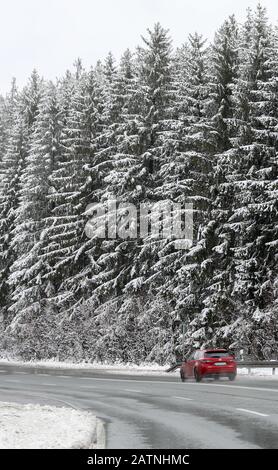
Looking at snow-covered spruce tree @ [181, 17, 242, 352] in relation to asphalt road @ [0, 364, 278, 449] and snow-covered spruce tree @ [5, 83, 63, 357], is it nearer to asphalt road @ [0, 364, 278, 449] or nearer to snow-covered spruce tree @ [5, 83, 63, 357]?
asphalt road @ [0, 364, 278, 449]

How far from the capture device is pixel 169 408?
18219 mm

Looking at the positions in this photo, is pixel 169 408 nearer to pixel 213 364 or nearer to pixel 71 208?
pixel 213 364

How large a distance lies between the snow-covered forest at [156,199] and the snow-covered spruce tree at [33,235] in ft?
0.47

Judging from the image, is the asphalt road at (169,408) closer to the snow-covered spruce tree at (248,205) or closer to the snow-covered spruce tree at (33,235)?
the snow-covered spruce tree at (248,205)

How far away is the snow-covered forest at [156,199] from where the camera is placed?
119ft

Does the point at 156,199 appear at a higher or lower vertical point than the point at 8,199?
lower

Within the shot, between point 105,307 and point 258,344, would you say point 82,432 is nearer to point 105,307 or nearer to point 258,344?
point 258,344

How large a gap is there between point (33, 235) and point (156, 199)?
40.3 feet

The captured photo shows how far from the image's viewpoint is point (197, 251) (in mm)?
37469

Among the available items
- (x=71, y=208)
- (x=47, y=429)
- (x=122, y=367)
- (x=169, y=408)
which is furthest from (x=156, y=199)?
(x=47, y=429)

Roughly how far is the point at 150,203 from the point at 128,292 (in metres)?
5.23

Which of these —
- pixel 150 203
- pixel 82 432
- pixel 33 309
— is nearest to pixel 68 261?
pixel 33 309

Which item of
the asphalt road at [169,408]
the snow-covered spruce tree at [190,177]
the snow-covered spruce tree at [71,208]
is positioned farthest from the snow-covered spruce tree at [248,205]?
the snow-covered spruce tree at [71,208]
